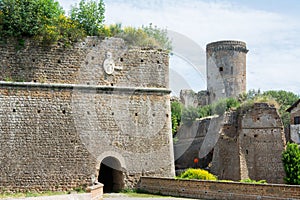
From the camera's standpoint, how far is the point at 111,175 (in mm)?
20906

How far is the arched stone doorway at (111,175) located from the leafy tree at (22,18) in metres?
6.46

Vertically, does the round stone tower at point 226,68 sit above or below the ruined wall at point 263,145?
above

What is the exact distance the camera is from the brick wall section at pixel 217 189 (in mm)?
13938

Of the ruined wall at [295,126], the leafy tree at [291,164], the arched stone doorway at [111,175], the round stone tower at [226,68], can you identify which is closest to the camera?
the arched stone doorway at [111,175]

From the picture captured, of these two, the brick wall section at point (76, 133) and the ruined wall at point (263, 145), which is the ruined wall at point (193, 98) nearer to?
the ruined wall at point (263, 145)

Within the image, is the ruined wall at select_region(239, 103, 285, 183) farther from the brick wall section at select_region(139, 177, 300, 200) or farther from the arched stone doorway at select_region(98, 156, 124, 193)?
the brick wall section at select_region(139, 177, 300, 200)

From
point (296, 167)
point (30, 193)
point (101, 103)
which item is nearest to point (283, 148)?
point (296, 167)

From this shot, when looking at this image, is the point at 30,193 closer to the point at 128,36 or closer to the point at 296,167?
the point at 128,36

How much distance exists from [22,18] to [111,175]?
814 cm

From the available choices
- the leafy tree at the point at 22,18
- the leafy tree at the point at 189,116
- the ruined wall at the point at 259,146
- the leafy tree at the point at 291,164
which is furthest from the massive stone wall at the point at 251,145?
the leafy tree at the point at 22,18

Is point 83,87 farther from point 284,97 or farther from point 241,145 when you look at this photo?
point 284,97

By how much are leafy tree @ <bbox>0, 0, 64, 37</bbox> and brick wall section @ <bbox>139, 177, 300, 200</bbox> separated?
25.7 ft

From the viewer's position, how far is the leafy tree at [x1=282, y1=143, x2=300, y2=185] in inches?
938

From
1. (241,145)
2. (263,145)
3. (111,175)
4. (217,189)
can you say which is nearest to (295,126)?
(263,145)
